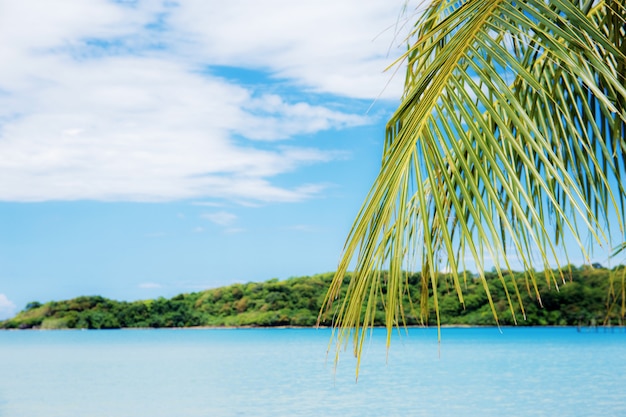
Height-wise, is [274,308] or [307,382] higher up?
[274,308]

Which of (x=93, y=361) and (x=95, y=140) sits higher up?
(x=95, y=140)

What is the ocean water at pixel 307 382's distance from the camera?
21.6 m

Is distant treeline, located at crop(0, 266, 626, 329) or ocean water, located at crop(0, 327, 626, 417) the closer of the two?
ocean water, located at crop(0, 327, 626, 417)

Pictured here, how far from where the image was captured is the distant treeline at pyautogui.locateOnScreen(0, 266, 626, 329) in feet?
176

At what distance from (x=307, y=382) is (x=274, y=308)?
1378 inches

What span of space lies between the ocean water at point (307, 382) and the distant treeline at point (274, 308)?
4865 mm

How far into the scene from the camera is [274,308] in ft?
206

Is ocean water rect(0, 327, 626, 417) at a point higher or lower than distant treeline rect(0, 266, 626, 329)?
lower

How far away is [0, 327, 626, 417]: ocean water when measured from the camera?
70.7 feet

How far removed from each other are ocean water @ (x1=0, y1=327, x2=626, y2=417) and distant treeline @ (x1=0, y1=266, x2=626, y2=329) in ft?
16.0

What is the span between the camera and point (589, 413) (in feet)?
66.5

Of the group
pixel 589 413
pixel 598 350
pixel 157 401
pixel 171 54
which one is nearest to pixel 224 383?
pixel 157 401

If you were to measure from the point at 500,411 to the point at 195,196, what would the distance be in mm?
89525

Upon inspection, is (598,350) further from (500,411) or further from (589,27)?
(589,27)
